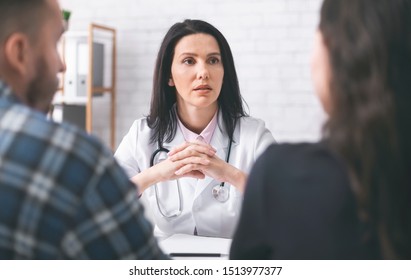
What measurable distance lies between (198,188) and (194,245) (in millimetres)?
294

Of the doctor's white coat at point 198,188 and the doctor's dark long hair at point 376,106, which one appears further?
the doctor's white coat at point 198,188

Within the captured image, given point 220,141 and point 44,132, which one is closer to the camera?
point 44,132

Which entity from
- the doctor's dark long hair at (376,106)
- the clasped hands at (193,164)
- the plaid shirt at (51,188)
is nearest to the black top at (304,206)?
the doctor's dark long hair at (376,106)

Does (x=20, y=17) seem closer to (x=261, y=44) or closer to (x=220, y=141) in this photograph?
(x=220, y=141)

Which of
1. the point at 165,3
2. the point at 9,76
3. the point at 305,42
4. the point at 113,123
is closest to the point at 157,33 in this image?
the point at 165,3

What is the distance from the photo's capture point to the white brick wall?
8.89 ft

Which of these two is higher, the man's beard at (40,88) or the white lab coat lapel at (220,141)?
the man's beard at (40,88)

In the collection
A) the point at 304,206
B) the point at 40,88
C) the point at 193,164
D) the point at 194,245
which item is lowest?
the point at 194,245

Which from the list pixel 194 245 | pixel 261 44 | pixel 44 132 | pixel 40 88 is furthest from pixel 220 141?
pixel 261 44

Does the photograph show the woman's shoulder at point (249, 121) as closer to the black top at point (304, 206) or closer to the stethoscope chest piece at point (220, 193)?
the stethoscope chest piece at point (220, 193)

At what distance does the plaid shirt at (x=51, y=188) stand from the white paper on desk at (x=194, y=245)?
52 centimetres

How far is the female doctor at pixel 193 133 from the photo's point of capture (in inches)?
54.5

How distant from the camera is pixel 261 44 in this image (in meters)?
2.75

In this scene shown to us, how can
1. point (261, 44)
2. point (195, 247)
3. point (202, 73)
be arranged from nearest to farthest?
point (195, 247), point (202, 73), point (261, 44)
